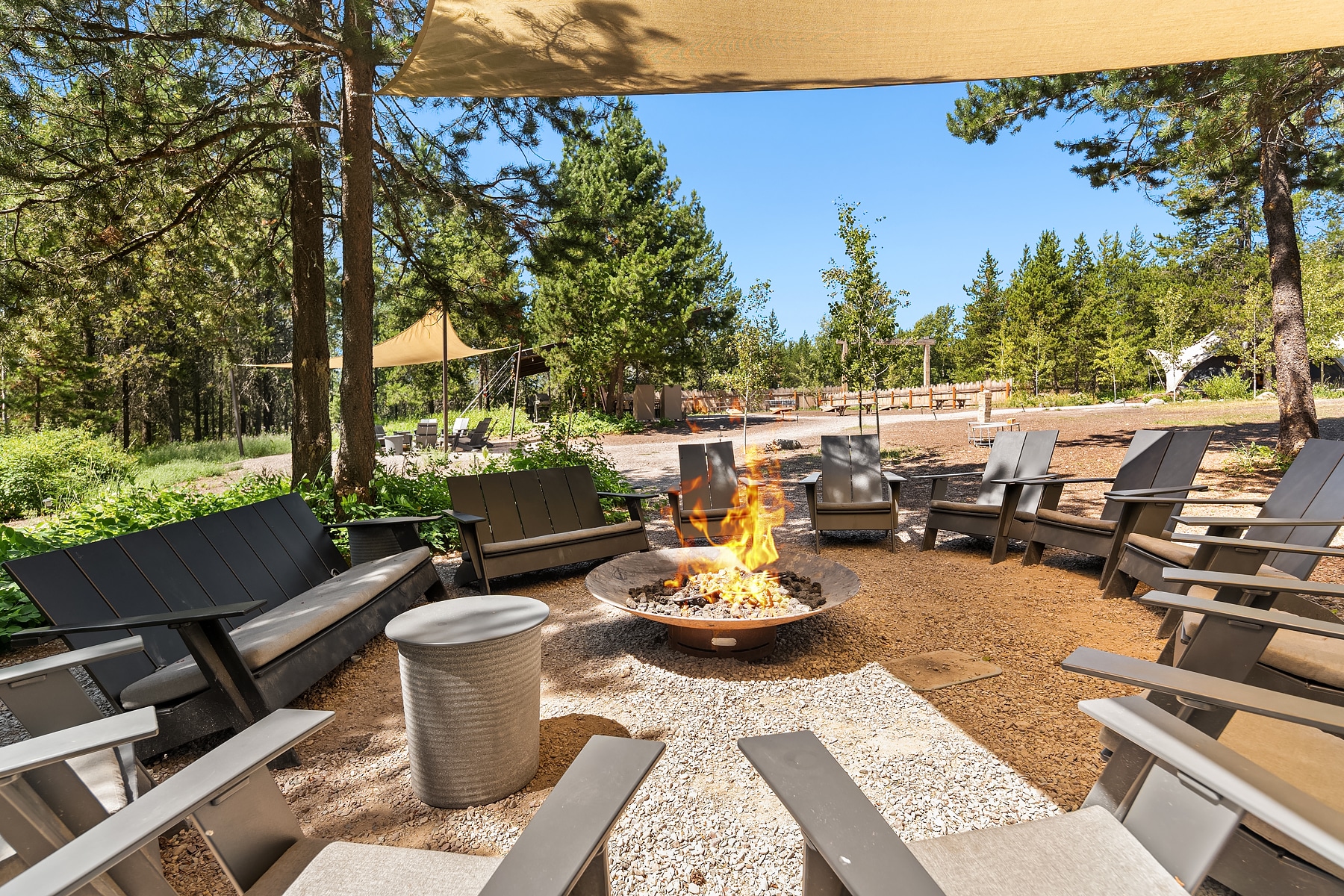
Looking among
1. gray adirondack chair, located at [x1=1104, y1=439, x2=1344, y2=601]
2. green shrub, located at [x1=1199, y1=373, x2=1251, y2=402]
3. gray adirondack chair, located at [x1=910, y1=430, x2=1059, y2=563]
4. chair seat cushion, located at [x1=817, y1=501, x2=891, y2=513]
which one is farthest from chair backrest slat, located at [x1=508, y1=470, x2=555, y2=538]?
green shrub, located at [x1=1199, y1=373, x2=1251, y2=402]

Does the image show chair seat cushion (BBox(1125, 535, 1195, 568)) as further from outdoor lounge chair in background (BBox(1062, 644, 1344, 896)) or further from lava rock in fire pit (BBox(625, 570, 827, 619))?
outdoor lounge chair in background (BBox(1062, 644, 1344, 896))

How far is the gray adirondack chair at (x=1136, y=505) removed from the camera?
12.7 feet

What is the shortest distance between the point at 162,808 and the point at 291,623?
5.90 feet

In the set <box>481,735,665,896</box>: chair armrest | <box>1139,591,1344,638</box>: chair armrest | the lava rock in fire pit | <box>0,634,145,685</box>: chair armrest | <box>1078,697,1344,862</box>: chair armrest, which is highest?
<box>1139,591,1344,638</box>: chair armrest

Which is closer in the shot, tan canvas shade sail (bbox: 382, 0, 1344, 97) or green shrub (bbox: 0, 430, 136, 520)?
tan canvas shade sail (bbox: 382, 0, 1344, 97)

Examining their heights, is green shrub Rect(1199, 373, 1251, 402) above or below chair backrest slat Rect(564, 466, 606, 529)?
above

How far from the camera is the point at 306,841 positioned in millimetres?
1327

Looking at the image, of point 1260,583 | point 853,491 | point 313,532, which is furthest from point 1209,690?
point 853,491

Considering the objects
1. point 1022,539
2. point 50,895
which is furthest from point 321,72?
point 1022,539

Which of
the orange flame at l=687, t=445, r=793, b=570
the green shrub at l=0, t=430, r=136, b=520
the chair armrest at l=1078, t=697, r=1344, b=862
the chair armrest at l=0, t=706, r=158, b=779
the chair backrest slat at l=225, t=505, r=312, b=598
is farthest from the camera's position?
the green shrub at l=0, t=430, r=136, b=520

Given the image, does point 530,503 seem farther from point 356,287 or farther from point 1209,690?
point 1209,690

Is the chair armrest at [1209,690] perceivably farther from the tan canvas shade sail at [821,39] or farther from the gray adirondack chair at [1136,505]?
the tan canvas shade sail at [821,39]

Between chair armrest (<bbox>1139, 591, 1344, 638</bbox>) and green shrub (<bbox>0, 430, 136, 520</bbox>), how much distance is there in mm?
9683

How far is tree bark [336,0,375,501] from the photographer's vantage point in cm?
502
